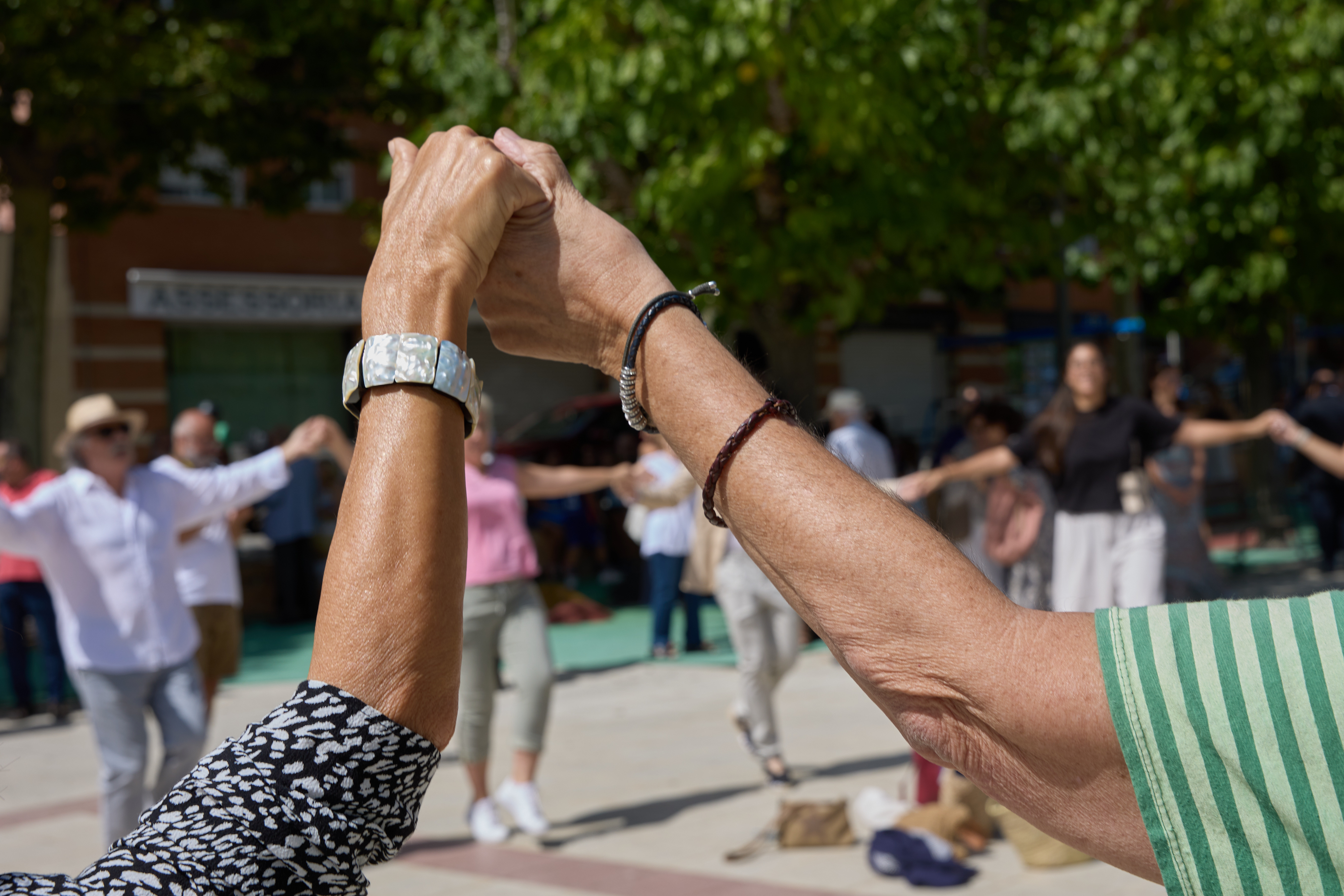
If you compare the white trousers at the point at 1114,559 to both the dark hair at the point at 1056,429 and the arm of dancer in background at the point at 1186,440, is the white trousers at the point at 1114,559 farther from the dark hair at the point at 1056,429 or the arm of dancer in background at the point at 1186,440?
the arm of dancer in background at the point at 1186,440

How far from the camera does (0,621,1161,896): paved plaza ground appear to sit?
543cm

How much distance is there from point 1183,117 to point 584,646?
270 inches

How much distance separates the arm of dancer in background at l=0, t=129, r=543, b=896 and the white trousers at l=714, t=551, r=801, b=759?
5635mm

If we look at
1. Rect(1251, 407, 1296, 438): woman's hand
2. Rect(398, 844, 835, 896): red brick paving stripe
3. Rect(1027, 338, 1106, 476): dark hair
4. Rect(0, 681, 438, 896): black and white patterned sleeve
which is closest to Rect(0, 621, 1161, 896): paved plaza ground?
Rect(398, 844, 835, 896): red brick paving stripe

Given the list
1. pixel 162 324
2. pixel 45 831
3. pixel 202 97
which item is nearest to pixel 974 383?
pixel 162 324

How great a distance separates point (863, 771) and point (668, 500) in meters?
1.78

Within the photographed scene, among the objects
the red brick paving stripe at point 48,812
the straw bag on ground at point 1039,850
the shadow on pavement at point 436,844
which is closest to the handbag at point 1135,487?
the straw bag on ground at point 1039,850

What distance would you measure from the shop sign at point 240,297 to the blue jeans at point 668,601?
9.69 m

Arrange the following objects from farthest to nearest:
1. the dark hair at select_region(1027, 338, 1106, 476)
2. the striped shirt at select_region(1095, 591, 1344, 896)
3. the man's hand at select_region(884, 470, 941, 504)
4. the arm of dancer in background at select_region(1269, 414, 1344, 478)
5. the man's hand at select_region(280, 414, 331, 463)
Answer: the dark hair at select_region(1027, 338, 1106, 476) → the man's hand at select_region(884, 470, 941, 504) → the arm of dancer in background at select_region(1269, 414, 1344, 478) → the man's hand at select_region(280, 414, 331, 463) → the striped shirt at select_region(1095, 591, 1344, 896)

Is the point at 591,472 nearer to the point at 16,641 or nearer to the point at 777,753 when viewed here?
the point at 777,753

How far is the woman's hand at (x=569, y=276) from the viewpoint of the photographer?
4.12 feet

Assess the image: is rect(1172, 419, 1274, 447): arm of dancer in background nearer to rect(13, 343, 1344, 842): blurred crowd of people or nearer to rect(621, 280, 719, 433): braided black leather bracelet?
rect(13, 343, 1344, 842): blurred crowd of people

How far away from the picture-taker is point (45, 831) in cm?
646

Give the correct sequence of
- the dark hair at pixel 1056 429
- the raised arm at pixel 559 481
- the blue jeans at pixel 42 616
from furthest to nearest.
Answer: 1. the blue jeans at pixel 42 616
2. the dark hair at pixel 1056 429
3. the raised arm at pixel 559 481
